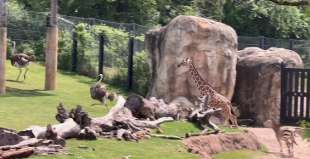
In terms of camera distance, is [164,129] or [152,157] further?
[164,129]

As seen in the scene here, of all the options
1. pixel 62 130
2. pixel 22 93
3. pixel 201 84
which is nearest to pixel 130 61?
pixel 22 93

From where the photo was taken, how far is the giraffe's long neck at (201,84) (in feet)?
43.8

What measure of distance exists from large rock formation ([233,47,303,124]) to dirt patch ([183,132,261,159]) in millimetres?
2879

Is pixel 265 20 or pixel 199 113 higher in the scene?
pixel 265 20

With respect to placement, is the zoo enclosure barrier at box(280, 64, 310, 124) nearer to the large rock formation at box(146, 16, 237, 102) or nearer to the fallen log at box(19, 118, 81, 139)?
the large rock formation at box(146, 16, 237, 102)

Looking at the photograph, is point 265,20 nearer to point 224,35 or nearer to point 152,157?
point 224,35

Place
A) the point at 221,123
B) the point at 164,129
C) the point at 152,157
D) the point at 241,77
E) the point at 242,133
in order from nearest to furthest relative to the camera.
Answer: the point at 152,157, the point at 164,129, the point at 242,133, the point at 221,123, the point at 241,77

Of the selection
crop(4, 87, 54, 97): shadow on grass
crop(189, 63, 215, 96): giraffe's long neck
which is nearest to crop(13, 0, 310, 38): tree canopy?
crop(4, 87, 54, 97): shadow on grass

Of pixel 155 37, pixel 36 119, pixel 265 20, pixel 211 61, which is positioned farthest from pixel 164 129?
pixel 265 20

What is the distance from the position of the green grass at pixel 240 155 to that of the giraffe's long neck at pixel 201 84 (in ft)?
5.74

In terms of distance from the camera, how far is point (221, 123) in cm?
1374

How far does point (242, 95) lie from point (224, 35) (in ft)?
4.91

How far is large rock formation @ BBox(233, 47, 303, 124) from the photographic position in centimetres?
1586

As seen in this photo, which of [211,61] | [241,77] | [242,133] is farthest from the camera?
[241,77]
